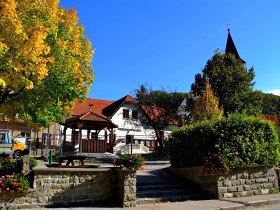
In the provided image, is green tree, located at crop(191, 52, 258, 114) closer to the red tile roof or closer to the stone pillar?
the red tile roof

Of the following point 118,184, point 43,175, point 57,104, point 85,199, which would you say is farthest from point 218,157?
point 57,104

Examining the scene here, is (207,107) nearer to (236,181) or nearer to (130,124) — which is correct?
(130,124)

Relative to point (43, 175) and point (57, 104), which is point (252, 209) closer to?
point (43, 175)

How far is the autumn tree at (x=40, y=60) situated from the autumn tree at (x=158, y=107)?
20.9 meters

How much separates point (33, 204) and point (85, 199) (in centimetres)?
173

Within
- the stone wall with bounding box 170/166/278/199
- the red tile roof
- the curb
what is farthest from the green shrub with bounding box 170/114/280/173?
the red tile roof

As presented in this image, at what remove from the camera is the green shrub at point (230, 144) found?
12117mm

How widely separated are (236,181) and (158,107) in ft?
88.1

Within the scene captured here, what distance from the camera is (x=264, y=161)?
509 inches

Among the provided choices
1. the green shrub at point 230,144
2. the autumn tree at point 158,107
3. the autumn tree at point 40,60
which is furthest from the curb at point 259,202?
the autumn tree at point 158,107

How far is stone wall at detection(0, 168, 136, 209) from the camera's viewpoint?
934 cm

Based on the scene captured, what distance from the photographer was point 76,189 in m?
10.2

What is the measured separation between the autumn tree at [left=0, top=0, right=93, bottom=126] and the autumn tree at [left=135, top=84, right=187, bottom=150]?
20.9 m

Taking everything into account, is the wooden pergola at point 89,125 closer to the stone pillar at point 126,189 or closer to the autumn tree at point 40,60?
the autumn tree at point 40,60
